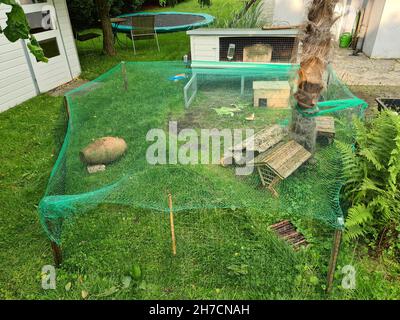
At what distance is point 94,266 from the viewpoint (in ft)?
9.83

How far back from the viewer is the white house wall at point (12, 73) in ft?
Result: 20.8

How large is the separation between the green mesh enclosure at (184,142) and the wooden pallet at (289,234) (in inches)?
4.7

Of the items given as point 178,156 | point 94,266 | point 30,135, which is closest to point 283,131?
point 178,156

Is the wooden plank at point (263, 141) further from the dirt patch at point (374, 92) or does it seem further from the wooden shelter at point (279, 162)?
the dirt patch at point (374, 92)

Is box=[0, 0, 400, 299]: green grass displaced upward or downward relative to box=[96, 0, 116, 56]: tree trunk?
downward

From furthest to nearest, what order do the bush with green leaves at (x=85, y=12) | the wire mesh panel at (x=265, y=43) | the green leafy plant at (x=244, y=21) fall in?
1. the bush with green leaves at (x=85, y=12)
2. the green leafy plant at (x=244, y=21)
3. the wire mesh panel at (x=265, y=43)

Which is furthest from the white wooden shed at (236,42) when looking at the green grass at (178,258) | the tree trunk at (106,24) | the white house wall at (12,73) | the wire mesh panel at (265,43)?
the tree trunk at (106,24)

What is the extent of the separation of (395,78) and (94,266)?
7529mm

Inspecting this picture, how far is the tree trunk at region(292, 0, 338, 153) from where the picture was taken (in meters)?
3.56

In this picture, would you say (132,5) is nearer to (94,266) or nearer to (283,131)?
(283,131)

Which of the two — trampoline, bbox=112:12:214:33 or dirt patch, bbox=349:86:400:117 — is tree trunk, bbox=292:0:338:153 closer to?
dirt patch, bbox=349:86:400:117

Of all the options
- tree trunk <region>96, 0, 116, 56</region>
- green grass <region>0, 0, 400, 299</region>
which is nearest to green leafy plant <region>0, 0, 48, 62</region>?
green grass <region>0, 0, 400, 299</region>

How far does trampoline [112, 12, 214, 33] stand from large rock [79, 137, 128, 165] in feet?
27.3

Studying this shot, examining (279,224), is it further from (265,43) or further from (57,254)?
(265,43)
